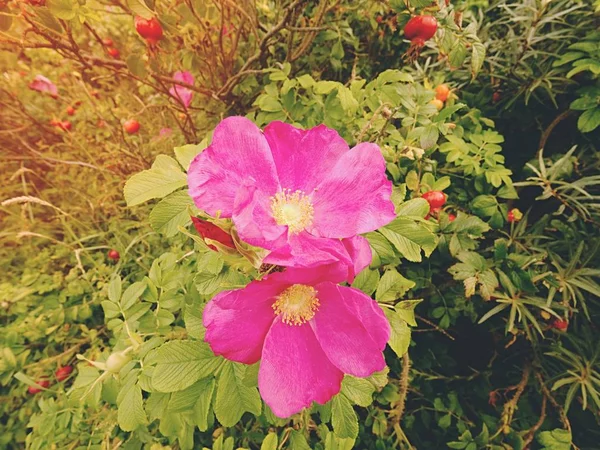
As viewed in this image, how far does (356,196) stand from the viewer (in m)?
0.69

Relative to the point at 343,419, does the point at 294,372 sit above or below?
above

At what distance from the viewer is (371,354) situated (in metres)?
0.62

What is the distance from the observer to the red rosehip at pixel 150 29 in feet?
3.71

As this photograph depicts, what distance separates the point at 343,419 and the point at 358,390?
7 centimetres

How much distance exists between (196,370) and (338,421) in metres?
0.33

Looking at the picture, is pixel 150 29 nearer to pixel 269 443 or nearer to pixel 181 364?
pixel 181 364

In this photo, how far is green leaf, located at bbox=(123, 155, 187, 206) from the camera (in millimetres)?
781

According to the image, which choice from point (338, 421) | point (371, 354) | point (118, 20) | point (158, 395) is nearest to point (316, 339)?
point (371, 354)

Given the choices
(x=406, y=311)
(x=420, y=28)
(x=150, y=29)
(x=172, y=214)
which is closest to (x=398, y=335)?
(x=406, y=311)

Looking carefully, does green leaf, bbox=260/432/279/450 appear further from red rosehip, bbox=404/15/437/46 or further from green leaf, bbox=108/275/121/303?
red rosehip, bbox=404/15/437/46

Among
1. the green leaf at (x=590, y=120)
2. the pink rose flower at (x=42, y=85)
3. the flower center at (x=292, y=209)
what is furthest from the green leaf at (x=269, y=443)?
the pink rose flower at (x=42, y=85)

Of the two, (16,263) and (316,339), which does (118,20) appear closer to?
(16,263)

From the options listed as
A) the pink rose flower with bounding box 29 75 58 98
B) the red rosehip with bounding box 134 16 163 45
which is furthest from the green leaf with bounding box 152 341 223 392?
the pink rose flower with bounding box 29 75 58 98

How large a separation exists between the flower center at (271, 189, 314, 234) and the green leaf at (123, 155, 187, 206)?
0.22 meters
